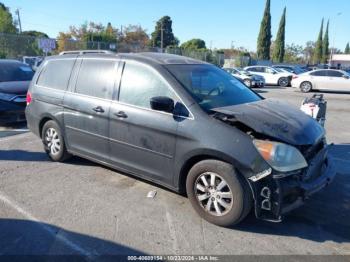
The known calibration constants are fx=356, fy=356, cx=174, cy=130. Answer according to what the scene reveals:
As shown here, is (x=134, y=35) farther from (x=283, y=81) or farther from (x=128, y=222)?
(x=128, y=222)

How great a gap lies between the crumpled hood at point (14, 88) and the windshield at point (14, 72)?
40 centimetres

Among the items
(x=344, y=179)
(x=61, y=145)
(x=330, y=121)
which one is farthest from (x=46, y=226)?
(x=330, y=121)

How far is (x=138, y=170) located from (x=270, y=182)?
70.8 inches

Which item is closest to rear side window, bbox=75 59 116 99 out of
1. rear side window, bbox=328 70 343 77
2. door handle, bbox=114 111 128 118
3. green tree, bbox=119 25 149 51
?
door handle, bbox=114 111 128 118

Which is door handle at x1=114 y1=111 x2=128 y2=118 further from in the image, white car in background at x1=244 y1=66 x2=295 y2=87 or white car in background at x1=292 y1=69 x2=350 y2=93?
white car in background at x1=244 y1=66 x2=295 y2=87

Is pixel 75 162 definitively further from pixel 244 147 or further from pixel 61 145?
pixel 244 147

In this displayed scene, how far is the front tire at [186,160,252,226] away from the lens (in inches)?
146

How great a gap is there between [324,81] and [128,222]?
20533 millimetres

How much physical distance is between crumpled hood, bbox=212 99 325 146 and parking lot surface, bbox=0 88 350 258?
98cm

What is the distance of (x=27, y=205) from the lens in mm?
4410

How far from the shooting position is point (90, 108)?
16.8ft

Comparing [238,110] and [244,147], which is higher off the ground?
[238,110]

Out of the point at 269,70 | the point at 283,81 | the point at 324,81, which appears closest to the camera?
the point at 324,81

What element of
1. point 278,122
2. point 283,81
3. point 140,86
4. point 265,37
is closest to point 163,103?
point 140,86
